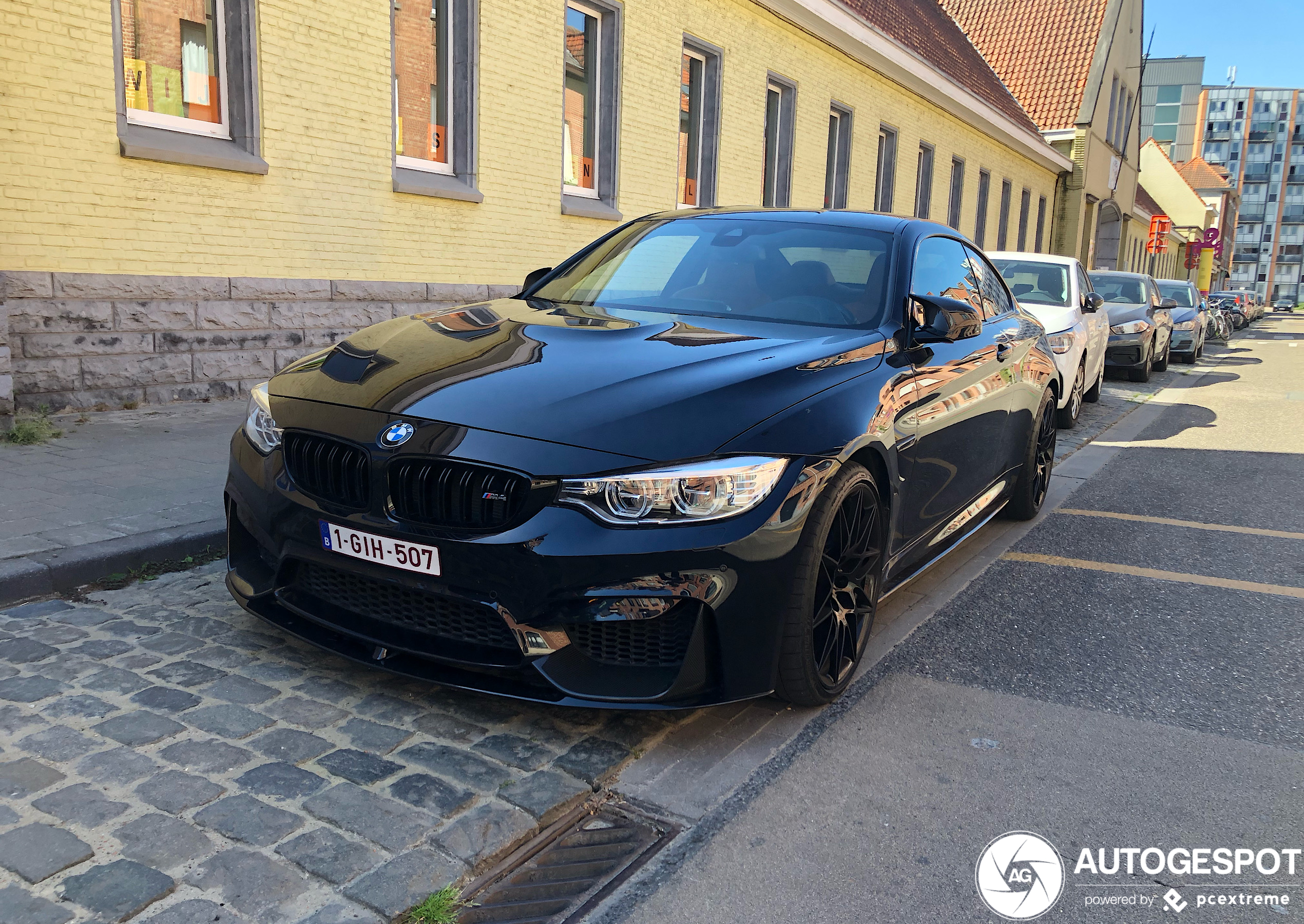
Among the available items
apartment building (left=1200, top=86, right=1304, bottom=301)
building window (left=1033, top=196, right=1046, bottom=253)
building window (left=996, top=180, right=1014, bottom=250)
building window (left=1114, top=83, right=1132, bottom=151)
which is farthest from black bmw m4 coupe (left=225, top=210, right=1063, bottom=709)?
apartment building (left=1200, top=86, right=1304, bottom=301)

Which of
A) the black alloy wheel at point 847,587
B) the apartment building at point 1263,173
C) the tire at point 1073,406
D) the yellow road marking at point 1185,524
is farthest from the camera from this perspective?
the apartment building at point 1263,173

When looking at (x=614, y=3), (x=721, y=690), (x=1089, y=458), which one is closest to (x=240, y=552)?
(x=721, y=690)

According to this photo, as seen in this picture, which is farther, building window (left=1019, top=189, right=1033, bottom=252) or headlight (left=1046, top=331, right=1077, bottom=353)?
building window (left=1019, top=189, right=1033, bottom=252)

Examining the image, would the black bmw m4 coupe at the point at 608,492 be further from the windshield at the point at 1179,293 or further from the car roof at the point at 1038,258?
the windshield at the point at 1179,293

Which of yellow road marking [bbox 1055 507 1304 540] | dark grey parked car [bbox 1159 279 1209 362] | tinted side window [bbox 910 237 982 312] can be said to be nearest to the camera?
tinted side window [bbox 910 237 982 312]

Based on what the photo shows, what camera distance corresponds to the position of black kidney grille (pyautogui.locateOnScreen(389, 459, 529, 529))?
281 cm

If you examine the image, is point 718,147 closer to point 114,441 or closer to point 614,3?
point 614,3

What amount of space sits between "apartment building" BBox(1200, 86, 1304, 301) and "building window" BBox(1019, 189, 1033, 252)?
11634 centimetres

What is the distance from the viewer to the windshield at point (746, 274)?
4066 millimetres

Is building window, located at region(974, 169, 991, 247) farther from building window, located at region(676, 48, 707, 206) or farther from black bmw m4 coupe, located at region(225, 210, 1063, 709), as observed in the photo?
black bmw m4 coupe, located at region(225, 210, 1063, 709)

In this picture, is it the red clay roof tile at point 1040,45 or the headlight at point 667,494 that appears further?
the red clay roof tile at point 1040,45

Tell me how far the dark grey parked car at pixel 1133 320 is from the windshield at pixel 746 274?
486 inches

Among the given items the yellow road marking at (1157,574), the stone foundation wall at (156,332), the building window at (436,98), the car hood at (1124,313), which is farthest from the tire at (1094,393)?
the stone foundation wall at (156,332)

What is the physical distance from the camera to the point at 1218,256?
94.1m
